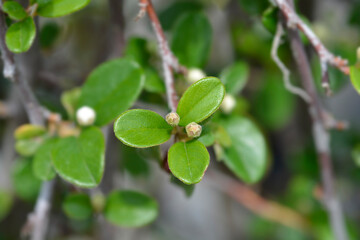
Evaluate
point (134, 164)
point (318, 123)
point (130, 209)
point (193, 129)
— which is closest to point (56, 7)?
point (193, 129)

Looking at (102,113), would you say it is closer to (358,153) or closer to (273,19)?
(273,19)

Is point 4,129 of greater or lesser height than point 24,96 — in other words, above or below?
below

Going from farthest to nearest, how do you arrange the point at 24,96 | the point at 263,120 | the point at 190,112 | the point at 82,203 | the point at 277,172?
the point at 277,172 < the point at 263,120 < the point at 82,203 < the point at 24,96 < the point at 190,112

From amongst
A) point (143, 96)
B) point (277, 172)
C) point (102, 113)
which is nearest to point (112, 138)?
point (143, 96)

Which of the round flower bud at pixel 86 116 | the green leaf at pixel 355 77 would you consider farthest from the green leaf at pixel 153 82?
the green leaf at pixel 355 77

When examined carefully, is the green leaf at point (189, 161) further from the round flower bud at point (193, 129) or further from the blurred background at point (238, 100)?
the blurred background at point (238, 100)

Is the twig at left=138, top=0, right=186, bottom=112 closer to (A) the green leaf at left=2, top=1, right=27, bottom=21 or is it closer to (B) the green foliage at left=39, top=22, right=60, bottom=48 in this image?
(A) the green leaf at left=2, top=1, right=27, bottom=21

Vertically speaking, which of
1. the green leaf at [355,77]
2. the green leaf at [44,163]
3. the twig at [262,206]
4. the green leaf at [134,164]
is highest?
the green leaf at [355,77]
